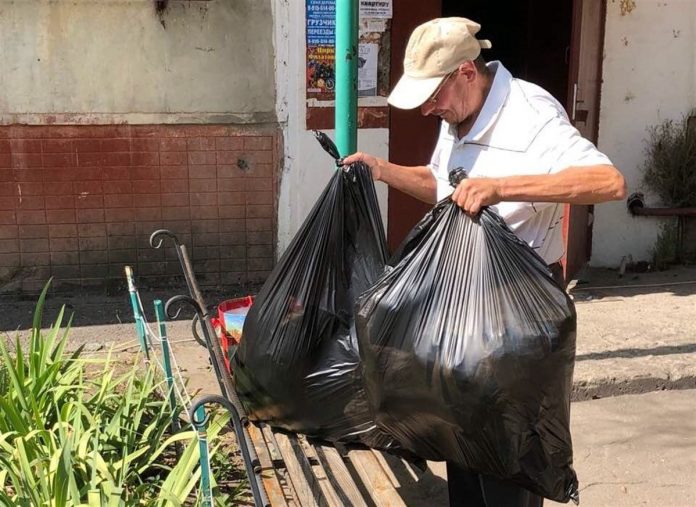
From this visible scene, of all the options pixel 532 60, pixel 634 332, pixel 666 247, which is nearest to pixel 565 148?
pixel 634 332

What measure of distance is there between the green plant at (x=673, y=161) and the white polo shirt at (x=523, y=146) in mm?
3982

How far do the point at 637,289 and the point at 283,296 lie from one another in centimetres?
356

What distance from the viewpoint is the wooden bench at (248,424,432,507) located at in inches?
87.4

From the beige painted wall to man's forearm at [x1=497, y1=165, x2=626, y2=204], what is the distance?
11.6 ft

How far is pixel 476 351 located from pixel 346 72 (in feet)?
5.10

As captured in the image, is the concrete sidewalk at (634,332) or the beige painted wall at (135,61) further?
the beige painted wall at (135,61)

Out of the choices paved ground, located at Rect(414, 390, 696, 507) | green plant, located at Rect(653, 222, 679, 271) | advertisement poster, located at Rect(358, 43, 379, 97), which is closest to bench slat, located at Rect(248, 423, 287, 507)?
paved ground, located at Rect(414, 390, 696, 507)

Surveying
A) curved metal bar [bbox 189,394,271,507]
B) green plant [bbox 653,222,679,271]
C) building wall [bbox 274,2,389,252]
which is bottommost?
green plant [bbox 653,222,679,271]

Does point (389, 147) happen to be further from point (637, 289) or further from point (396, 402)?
point (396, 402)

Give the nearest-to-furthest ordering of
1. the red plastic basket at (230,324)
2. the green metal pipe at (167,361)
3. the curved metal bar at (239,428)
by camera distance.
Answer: the curved metal bar at (239,428) → the green metal pipe at (167,361) → the red plastic basket at (230,324)

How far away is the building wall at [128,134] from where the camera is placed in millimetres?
4941

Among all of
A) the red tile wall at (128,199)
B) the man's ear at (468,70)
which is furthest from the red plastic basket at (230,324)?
the red tile wall at (128,199)

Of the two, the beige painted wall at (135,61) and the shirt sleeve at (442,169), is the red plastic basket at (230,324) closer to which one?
the shirt sleeve at (442,169)

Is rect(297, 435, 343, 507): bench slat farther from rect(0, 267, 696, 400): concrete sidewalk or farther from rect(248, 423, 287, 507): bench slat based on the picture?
rect(0, 267, 696, 400): concrete sidewalk
